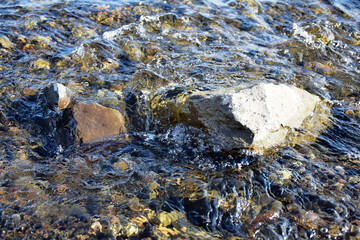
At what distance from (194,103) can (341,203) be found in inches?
77.7

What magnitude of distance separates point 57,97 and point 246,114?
2.46m

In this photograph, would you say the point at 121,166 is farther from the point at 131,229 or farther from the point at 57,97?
the point at 57,97

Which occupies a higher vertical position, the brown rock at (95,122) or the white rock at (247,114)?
the white rock at (247,114)

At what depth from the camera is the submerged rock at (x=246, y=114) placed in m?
3.40

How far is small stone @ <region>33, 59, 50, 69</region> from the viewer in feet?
15.7

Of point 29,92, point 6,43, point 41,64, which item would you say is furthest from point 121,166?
point 6,43

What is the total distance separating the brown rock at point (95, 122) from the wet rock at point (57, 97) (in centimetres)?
28

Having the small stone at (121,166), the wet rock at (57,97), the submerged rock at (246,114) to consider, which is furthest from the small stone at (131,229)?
the wet rock at (57,97)

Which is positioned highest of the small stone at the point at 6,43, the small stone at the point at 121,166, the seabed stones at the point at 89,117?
the small stone at the point at 6,43

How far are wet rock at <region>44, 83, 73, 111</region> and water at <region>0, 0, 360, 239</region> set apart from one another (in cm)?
13

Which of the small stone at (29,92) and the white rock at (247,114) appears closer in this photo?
the white rock at (247,114)

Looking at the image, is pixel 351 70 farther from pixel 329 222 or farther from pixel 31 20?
pixel 31 20

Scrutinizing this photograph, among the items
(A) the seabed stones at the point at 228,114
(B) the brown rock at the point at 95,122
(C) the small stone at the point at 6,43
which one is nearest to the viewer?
(A) the seabed stones at the point at 228,114

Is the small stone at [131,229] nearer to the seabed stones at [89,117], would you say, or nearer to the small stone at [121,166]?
the small stone at [121,166]
